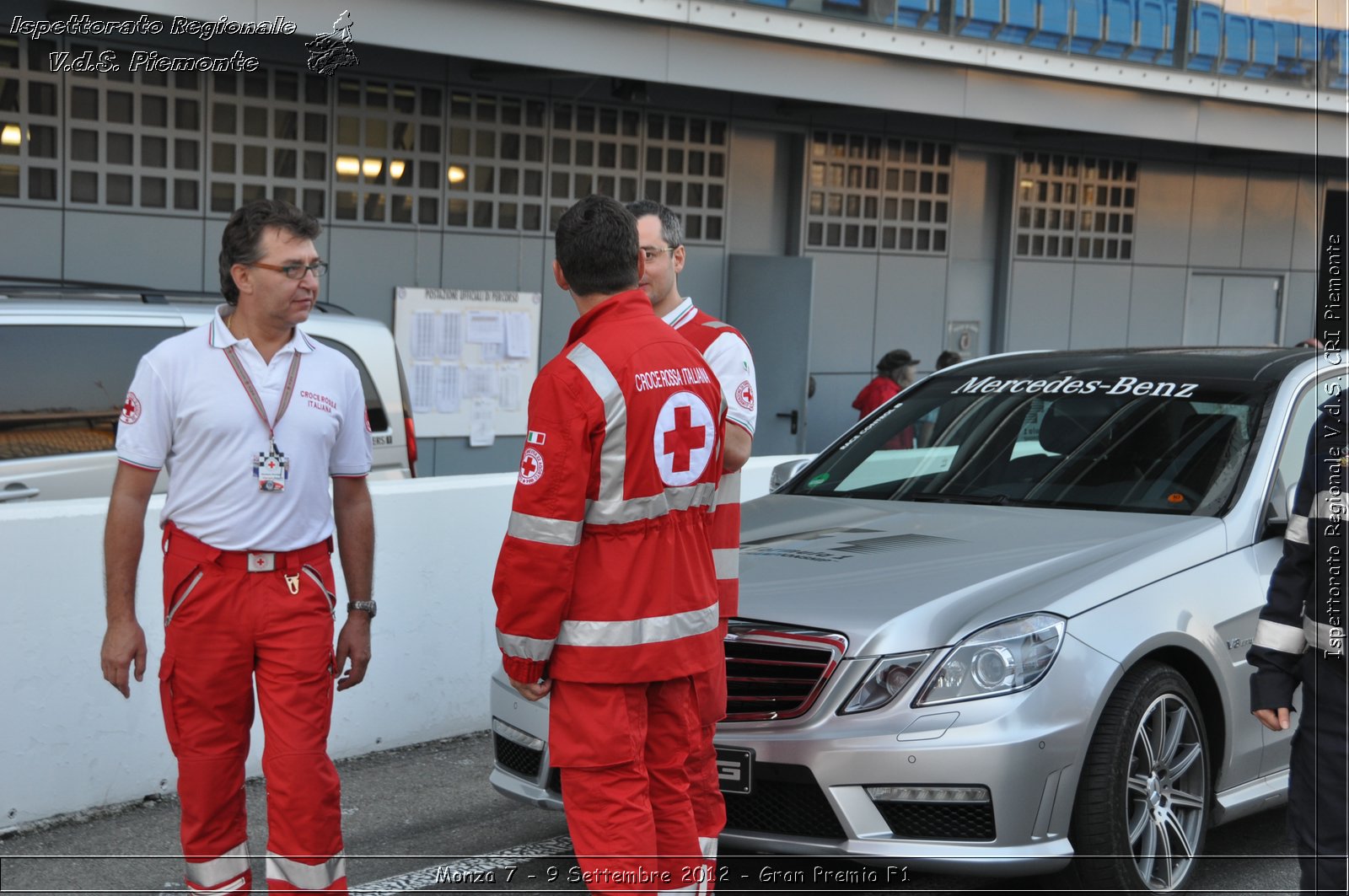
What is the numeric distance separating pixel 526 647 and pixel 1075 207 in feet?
48.8

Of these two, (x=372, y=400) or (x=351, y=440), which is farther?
(x=372, y=400)

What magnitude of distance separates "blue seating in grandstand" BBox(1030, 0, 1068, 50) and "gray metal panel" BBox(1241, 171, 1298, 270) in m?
5.89

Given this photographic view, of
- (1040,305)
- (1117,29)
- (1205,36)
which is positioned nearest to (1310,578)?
(1117,29)

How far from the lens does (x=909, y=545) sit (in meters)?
4.76

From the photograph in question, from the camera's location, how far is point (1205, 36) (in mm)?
15531

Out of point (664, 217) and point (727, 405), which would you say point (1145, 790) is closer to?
point (727, 405)

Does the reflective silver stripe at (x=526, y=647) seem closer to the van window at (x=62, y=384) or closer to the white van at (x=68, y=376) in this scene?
the white van at (x=68, y=376)

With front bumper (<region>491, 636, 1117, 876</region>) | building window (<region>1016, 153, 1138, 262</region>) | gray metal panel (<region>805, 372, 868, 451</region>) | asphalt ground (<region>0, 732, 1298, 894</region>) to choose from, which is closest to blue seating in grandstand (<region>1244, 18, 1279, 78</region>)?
building window (<region>1016, 153, 1138, 262</region>)

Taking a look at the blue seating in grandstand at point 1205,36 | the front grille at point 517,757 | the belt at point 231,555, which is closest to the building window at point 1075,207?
the blue seating in grandstand at point 1205,36

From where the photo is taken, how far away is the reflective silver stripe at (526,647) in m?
3.33

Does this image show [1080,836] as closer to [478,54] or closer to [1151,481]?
[1151,481]

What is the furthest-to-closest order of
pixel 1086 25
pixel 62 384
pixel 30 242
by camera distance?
1. pixel 1086 25
2. pixel 30 242
3. pixel 62 384

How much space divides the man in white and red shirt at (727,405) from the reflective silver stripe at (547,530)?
71 cm

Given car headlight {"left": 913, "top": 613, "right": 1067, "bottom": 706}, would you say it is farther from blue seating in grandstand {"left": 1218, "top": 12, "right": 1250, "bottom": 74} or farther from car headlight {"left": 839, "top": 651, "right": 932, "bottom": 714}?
blue seating in grandstand {"left": 1218, "top": 12, "right": 1250, "bottom": 74}
